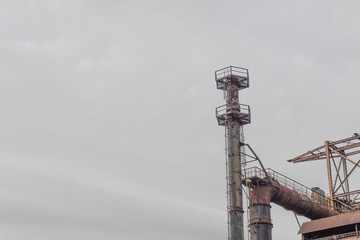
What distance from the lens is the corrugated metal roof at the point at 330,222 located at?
49812 mm

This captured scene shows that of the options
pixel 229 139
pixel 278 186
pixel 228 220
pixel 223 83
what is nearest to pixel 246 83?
pixel 223 83

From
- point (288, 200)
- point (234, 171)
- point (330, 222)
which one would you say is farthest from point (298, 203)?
point (234, 171)

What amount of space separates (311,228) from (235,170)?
9305 mm

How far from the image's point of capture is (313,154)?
2430 inches

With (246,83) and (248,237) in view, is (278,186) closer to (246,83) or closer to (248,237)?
(248,237)

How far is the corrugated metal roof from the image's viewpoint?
1961 inches

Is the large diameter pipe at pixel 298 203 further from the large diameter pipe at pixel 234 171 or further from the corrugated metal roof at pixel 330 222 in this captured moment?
the large diameter pipe at pixel 234 171

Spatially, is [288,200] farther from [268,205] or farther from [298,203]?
[268,205]

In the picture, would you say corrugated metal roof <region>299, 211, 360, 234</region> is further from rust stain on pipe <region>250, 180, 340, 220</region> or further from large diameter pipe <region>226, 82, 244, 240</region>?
large diameter pipe <region>226, 82, 244, 240</region>

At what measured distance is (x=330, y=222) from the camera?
5100cm

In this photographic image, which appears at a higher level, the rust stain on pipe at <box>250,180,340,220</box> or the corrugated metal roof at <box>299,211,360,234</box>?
the rust stain on pipe at <box>250,180,340,220</box>

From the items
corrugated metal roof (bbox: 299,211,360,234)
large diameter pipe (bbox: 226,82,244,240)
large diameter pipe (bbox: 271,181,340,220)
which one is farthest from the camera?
large diameter pipe (bbox: 271,181,340,220)

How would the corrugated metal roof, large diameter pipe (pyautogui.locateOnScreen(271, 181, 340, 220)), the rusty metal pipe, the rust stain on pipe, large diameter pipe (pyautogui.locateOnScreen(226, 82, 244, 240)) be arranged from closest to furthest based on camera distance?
large diameter pipe (pyautogui.locateOnScreen(226, 82, 244, 240)), the rusty metal pipe, the rust stain on pipe, the corrugated metal roof, large diameter pipe (pyautogui.locateOnScreen(271, 181, 340, 220))

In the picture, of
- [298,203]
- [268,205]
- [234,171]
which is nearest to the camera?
[268,205]
